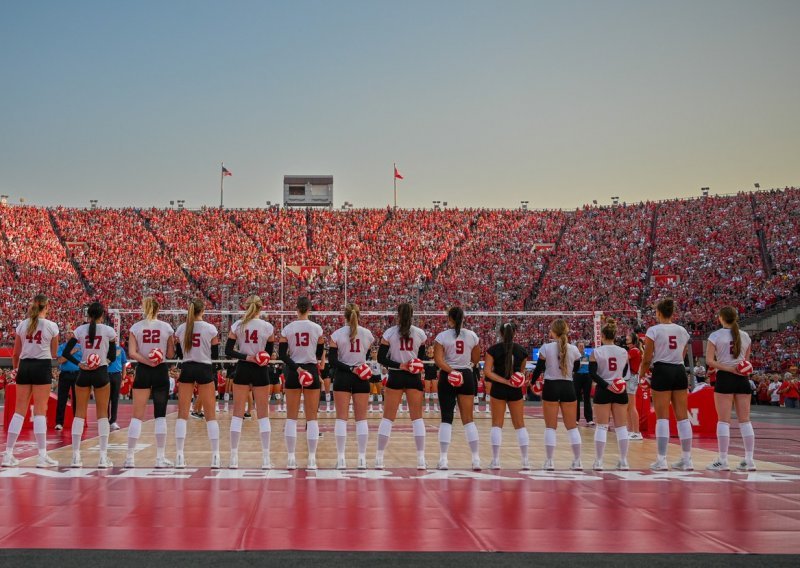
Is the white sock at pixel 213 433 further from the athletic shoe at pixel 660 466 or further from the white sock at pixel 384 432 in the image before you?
the athletic shoe at pixel 660 466

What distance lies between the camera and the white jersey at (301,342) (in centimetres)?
953

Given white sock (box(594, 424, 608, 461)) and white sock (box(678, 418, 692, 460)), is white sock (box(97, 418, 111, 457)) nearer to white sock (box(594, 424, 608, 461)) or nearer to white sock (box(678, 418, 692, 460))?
white sock (box(594, 424, 608, 461))

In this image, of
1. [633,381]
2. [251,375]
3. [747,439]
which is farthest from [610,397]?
[251,375]

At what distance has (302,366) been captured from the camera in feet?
31.3

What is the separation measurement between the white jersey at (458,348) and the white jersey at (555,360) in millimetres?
938

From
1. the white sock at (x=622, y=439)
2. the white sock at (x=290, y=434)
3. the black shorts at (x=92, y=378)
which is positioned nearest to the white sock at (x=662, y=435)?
the white sock at (x=622, y=439)

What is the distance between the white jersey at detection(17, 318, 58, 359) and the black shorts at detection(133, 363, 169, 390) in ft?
3.89

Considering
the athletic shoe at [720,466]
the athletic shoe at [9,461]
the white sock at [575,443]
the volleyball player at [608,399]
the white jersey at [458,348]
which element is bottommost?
the athletic shoe at [720,466]

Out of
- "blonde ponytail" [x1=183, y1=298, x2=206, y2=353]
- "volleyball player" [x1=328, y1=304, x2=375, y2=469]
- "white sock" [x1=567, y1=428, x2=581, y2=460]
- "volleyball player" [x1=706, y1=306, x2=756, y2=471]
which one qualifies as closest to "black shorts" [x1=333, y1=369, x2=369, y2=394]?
"volleyball player" [x1=328, y1=304, x2=375, y2=469]

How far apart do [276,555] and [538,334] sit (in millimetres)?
33234

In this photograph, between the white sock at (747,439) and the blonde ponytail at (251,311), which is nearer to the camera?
the blonde ponytail at (251,311)

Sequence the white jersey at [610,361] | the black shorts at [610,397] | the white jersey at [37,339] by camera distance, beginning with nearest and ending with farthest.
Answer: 1. the white jersey at [37,339]
2. the black shorts at [610,397]
3. the white jersey at [610,361]

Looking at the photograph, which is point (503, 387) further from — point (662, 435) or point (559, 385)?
point (662, 435)

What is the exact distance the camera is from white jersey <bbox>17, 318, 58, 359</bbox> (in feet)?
31.2
